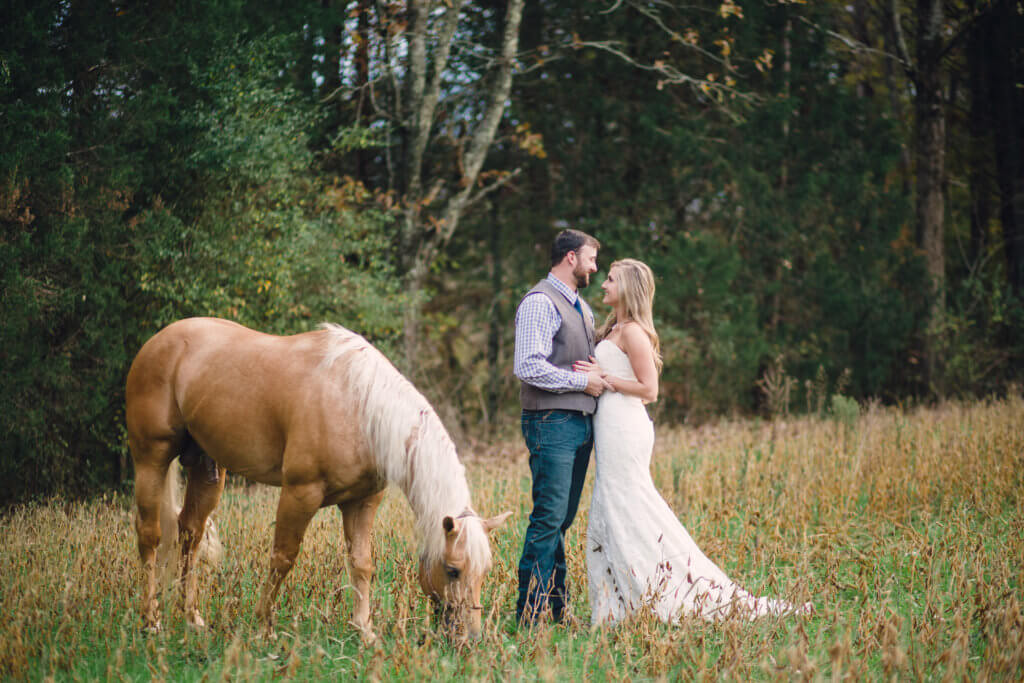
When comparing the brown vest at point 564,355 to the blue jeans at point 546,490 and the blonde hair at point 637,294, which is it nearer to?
the blue jeans at point 546,490

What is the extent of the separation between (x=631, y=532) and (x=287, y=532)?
189 cm

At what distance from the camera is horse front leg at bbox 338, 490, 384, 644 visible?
13.3 feet

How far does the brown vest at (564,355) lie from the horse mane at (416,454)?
1.84 ft

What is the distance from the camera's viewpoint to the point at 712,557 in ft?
17.3

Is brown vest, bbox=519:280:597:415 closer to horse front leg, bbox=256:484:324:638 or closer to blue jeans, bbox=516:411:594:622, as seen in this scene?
blue jeans, bbox=516:411:594:622

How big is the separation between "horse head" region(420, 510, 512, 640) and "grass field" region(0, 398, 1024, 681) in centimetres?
10

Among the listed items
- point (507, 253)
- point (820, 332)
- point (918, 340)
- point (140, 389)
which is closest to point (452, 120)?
point (507, 253)

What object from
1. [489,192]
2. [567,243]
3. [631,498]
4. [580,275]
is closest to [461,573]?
[631,498]

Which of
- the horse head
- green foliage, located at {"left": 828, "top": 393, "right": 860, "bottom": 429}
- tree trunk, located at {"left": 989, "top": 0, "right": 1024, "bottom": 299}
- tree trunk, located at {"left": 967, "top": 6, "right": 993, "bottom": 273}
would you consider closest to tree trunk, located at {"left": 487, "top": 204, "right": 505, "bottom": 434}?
green foliage, located at {"left": 828, "top": 393, "right": 860, "bottom": 429}

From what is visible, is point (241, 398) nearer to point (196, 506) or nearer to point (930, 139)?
point (196, 506)

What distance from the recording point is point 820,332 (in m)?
13.4

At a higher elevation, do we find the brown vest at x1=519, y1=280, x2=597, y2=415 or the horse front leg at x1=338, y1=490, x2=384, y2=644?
the brown vest at x1=519, y1=280, x2=597, y2=415

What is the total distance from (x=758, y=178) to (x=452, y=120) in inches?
213

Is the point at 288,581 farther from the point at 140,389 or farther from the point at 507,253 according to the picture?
the point at 507,253
